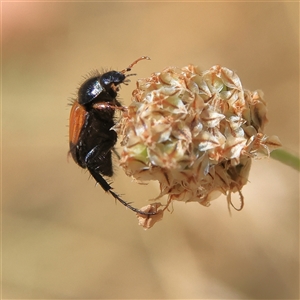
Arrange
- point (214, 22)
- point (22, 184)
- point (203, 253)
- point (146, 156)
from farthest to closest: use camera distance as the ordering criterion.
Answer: point (22, 184) < point (214, 22) < point (203, 253) < point (146, 156)

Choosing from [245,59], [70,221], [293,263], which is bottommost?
[293,263]

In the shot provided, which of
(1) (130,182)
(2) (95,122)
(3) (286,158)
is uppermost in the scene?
(2) (95,122)

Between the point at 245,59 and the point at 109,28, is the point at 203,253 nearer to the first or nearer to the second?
the point at 245,59

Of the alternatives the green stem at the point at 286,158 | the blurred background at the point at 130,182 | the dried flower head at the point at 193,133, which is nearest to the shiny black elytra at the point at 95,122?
the dried flower head at the point at 193,133

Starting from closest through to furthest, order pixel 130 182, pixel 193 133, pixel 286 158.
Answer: pixel 193 133
pixel 286 158
pixel 130 182

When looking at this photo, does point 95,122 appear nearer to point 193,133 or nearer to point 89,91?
point 89,91

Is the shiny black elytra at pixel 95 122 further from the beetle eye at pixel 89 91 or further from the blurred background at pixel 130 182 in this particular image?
the blurred background at pixel 130 182

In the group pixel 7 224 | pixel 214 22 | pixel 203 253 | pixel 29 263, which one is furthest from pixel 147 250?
pixel 214 22

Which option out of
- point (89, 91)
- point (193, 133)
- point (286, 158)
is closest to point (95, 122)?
point (89, 91)
